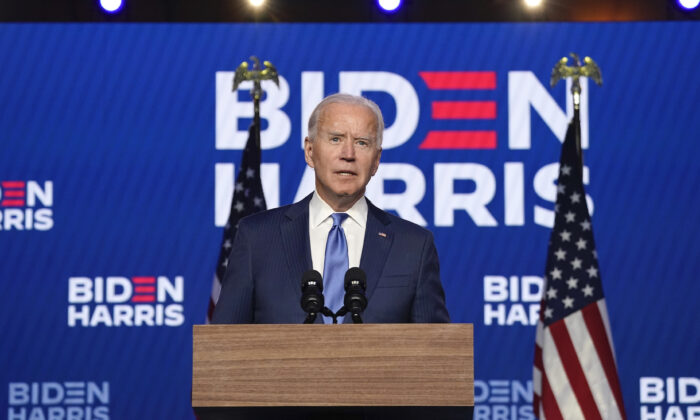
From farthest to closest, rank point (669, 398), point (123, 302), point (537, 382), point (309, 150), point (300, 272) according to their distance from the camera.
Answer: point (123, 302) < point (669, 398) < point (537, 382) < point (309, 150) < point (300, 272)

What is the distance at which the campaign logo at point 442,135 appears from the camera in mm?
6023

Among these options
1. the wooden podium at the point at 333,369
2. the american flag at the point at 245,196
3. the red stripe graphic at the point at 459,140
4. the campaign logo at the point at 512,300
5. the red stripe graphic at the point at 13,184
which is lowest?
the wooden podium at the point at 333,369

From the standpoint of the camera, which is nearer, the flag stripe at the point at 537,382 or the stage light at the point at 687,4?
the flag stripe at the point at 537,382

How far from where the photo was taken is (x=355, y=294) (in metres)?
1.85

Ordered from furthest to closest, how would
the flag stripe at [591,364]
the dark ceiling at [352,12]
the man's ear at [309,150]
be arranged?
the dark ceiling at [352,12] < the flag stripe at [591,364] < the man's ear at [309,150]

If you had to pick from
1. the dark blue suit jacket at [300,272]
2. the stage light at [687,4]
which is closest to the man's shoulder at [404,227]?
the dark blue suit jacket at [300,272]

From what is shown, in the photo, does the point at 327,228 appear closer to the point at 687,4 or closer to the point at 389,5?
the point at 389,5

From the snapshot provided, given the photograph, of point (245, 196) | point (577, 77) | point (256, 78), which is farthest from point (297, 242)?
point (577, 77)

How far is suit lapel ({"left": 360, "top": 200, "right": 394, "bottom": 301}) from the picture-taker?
7.00ft

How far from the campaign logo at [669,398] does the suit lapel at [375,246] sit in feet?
13.4

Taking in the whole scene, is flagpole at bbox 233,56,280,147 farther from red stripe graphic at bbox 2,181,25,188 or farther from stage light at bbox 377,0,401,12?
red stripe graphic at bbox 2,181,25,188

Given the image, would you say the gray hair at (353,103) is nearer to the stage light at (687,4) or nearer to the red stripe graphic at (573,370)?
the red stripe graphic at (573,370)

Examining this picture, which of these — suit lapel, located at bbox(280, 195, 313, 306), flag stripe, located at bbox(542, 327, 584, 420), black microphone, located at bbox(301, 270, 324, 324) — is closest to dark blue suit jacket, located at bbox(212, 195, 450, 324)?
suit lapel, located at bbox(280, 195, 313, 306)

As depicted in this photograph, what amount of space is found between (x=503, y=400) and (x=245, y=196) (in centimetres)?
190
